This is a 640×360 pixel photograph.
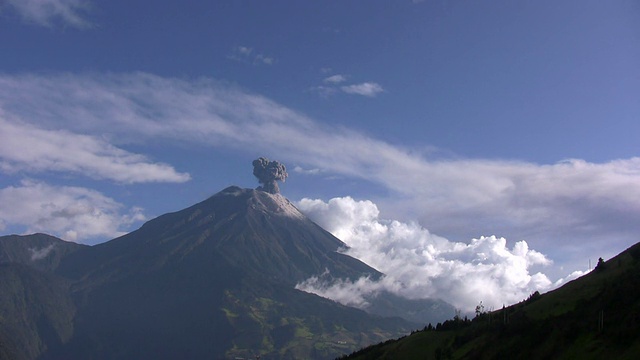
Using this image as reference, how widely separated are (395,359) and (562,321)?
45.5 meters

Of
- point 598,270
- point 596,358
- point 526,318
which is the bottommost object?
point 596,358

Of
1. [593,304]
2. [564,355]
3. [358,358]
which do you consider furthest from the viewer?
[358,358]

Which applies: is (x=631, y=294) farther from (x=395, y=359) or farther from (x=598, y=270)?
(x=395, y=359)

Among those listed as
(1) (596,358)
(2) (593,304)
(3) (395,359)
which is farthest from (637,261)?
(3) (395,359)

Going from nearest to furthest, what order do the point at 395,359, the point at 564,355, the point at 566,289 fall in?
1. the point at 564,355
2. the point at 566,289
3. the point at 395,359

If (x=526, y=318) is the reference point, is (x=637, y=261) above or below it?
above

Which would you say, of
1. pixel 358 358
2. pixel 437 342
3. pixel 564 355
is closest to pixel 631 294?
pixel 564 355

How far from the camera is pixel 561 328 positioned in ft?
351

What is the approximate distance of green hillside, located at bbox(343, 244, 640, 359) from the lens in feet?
305

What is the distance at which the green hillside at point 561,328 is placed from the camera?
92812mm

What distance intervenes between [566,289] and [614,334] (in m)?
43.6

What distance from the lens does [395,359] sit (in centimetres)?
14525

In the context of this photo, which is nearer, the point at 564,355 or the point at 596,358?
the point at 596,358

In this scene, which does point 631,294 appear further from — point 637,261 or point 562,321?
point 637,261
